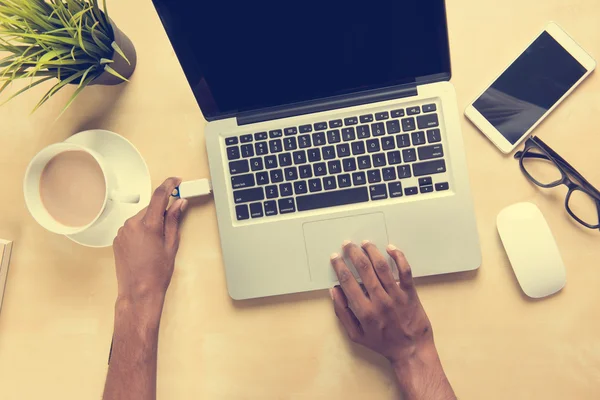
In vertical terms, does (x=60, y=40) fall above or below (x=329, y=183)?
above

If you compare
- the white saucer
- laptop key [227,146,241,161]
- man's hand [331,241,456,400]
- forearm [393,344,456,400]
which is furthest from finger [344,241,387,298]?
the white saucer

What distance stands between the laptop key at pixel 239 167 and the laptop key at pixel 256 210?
0.05 m

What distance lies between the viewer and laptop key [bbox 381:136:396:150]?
68 centimetres

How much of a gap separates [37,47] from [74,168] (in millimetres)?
170

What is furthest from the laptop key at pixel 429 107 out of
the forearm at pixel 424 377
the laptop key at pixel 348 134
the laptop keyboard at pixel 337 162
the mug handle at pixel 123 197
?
the mug handle at pixel 123 197

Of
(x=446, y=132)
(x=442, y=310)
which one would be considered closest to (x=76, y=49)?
(x=446, y=132)

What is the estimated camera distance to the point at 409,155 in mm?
673

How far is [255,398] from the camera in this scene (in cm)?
72

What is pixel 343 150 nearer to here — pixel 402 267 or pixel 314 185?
pixel 314 185

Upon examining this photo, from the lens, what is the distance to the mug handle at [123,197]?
2.23 feet

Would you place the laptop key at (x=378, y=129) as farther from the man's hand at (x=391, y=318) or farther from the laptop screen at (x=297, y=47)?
the man's hand at (x=391, y=318)

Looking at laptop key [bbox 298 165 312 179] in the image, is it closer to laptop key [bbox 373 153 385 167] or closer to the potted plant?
laptop key [bbox 373 153 385 167]

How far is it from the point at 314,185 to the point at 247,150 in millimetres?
112

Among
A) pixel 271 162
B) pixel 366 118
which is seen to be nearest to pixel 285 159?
pixel 271 162
